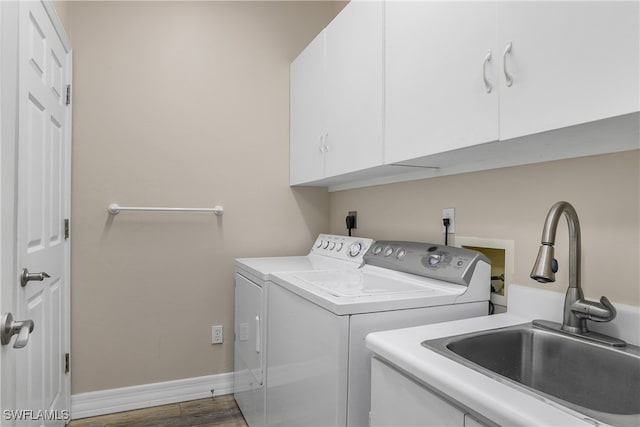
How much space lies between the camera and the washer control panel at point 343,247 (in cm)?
194

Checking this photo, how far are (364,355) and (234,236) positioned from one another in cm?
147

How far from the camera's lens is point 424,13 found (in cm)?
129

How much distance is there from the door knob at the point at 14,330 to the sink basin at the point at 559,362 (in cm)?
95

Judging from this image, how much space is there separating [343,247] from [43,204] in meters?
1.37

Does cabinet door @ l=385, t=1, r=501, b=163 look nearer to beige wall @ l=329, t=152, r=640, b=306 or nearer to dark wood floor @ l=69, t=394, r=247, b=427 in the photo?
beige wall @ l=329, t=152, r=640, b=306

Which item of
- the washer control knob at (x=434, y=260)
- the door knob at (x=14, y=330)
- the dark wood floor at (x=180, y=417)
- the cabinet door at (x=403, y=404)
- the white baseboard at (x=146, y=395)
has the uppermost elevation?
the washer control knob at (x=434, y=260)

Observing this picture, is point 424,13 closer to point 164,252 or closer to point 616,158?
point 616,158

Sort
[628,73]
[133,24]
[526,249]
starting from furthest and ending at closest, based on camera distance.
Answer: [133,24]
[526,249]
[628,73]

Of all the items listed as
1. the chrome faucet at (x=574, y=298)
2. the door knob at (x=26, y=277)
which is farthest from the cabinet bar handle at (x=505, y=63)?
the door knob at (x=26, y=277)

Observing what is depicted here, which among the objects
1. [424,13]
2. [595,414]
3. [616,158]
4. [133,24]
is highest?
[133,24]

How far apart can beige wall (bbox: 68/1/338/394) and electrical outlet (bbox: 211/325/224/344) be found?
0.12 feet

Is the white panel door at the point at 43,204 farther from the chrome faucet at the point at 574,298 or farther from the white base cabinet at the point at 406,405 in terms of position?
the chrome faucet at the point at 574,298

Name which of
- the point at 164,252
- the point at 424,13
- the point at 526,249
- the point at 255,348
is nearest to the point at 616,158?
the point at 526,249

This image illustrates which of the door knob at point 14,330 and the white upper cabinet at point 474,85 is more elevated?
the white upper cabinet at point 474,85
